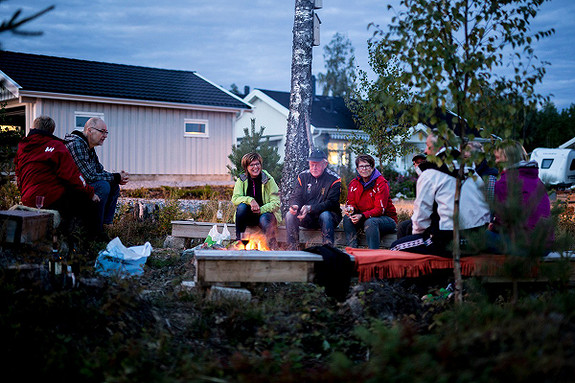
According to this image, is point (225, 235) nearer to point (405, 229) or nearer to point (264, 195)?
point (264, 195)

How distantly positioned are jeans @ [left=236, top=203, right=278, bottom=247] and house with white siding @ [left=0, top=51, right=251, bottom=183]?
12.5 m

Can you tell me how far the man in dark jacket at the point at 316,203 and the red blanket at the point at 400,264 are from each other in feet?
6.14

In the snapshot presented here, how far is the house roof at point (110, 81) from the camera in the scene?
687 inches

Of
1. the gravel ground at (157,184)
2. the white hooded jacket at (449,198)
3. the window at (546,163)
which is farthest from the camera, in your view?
the window at (546,163)

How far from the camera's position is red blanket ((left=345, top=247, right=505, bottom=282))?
457cm

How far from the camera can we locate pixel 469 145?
4359 mm

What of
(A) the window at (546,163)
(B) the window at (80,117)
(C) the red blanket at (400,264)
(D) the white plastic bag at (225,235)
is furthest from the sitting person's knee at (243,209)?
(A) the window at (546,163)

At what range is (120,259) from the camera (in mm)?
5480

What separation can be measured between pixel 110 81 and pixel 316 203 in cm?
1467

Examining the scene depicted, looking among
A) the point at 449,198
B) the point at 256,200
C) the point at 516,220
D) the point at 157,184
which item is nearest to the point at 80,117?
the point at 157,184

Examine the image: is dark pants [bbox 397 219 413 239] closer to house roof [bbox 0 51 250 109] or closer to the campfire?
the campfire

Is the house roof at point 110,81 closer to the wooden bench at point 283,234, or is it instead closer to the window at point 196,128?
the window at point 196,128

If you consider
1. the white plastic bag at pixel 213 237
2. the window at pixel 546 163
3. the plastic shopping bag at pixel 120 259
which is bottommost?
the plastic shopping bag at pixel 120 259

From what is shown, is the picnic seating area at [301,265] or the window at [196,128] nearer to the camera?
the picnic seating area at [301,265]
